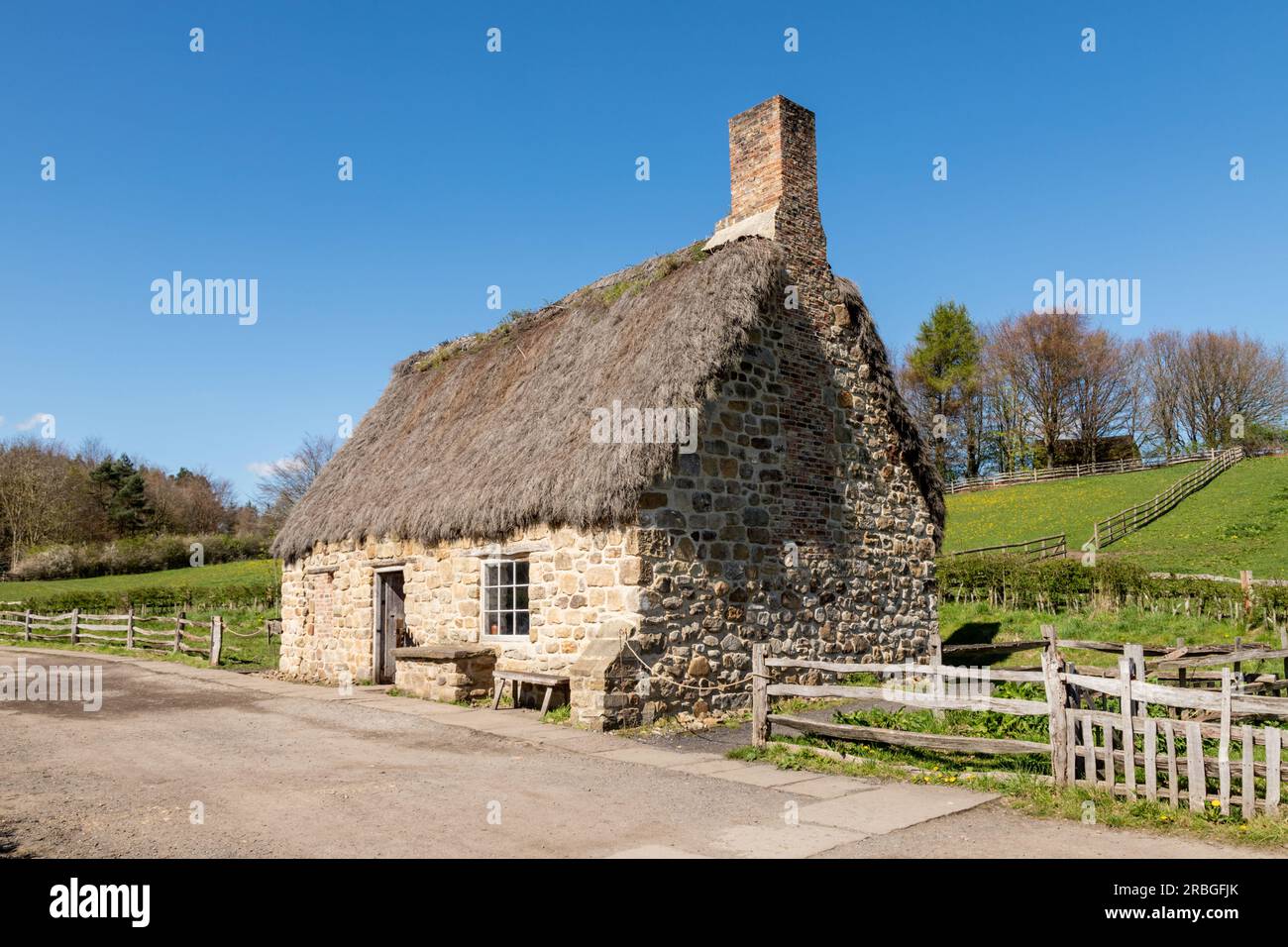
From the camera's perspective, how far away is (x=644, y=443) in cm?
1109

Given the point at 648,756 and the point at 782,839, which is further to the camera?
the point at 648,756

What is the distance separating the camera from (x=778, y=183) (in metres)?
13.6

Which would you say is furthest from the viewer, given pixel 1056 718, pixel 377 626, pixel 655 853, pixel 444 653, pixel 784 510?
pixel 377 626

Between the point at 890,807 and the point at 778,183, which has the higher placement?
the point at 778,183

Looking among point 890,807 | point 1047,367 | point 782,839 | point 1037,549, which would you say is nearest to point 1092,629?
point 890,807

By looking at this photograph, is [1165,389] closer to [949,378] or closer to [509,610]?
[949,378]

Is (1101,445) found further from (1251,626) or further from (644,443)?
(644,443)

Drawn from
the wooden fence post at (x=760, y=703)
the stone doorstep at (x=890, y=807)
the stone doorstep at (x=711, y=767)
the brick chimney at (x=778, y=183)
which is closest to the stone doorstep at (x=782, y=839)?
the stone doorstep at (x=890, y=807)

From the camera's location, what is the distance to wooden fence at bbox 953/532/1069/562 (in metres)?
29.0

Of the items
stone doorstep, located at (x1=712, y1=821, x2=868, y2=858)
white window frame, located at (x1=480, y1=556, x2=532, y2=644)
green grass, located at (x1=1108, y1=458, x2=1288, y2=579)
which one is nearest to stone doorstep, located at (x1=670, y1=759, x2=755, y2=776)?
stone doorstep, located at (x1=712, y1=821, x2=868, y2=858)

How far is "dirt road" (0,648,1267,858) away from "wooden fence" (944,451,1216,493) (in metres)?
45.6

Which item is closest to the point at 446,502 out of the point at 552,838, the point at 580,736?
the point at 580,736

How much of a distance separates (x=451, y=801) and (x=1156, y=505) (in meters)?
36.5

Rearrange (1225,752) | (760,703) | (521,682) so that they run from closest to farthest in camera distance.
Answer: (1225,752), (760,703), (521,682)
